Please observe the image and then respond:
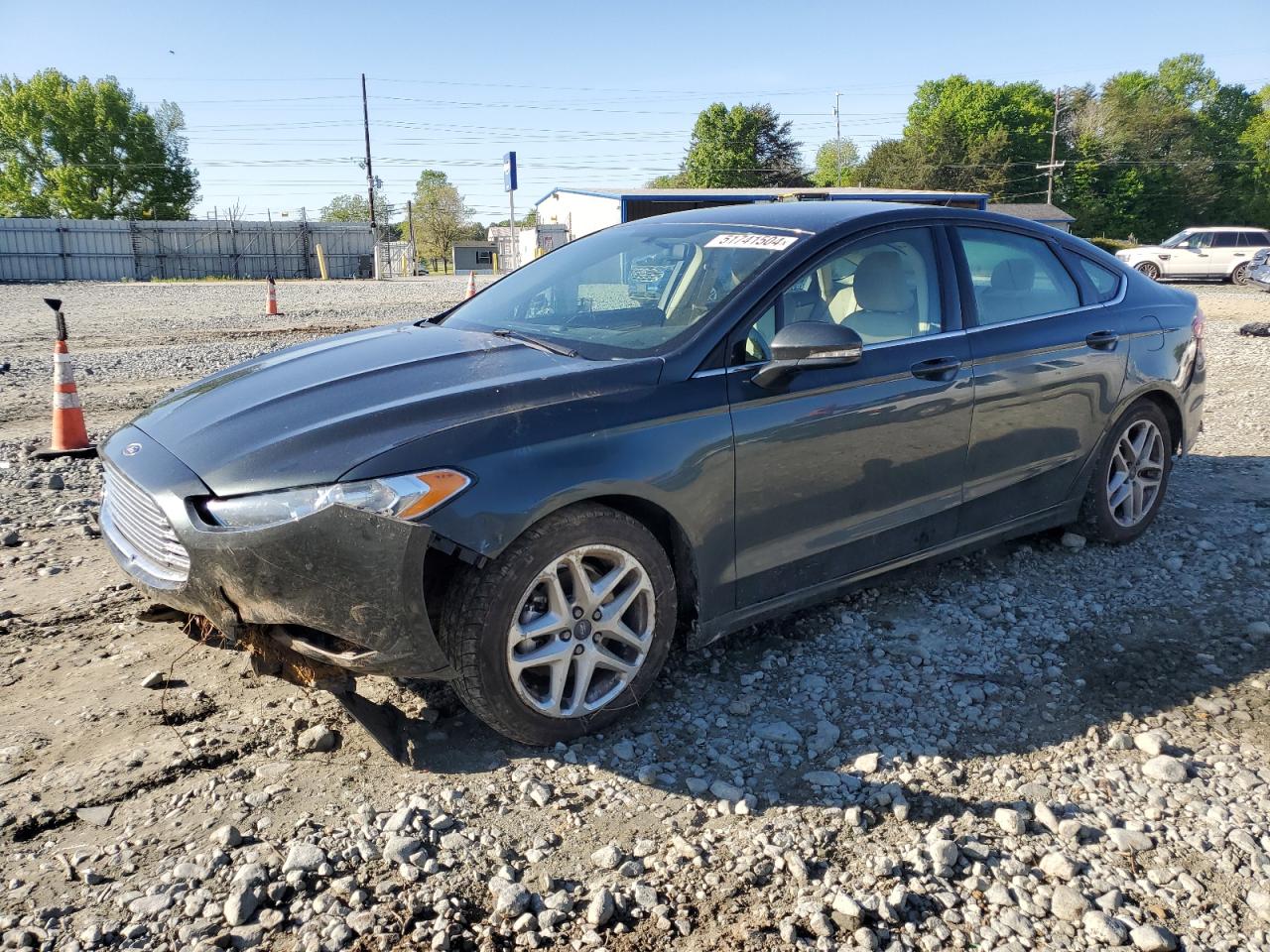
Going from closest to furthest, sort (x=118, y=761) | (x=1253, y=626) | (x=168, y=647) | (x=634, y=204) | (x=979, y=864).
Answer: (x=979, y=864) → (x=118, y=761) → (x=168, y=647) → (x=1253, y=626) → (x=634, y=204)

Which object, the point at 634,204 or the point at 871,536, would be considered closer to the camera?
the point at 871,536

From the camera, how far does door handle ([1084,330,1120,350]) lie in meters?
4.59

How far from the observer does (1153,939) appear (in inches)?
91.3

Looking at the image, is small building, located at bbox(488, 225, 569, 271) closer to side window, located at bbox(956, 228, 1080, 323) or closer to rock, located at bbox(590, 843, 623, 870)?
side window, located at bbox(956, 228, 1080, 323)

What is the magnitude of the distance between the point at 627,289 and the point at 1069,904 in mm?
2695

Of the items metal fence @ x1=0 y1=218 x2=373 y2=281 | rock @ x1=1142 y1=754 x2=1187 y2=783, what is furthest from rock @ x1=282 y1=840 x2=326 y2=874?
metal fence @ x1=0 y1=218 x2=373 y2=281

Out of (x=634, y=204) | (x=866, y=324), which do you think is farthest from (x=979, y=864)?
(x=634, y=204)

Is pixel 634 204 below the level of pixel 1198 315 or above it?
above

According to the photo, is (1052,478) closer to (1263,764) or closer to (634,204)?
(1263,764)

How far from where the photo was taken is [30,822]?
2.73 meters

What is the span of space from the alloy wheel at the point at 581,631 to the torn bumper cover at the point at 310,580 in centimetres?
28

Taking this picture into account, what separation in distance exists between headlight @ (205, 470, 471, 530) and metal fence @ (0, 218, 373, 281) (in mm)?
45978

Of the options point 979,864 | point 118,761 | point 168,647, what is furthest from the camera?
point 168,647

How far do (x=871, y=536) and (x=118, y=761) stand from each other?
274cm
